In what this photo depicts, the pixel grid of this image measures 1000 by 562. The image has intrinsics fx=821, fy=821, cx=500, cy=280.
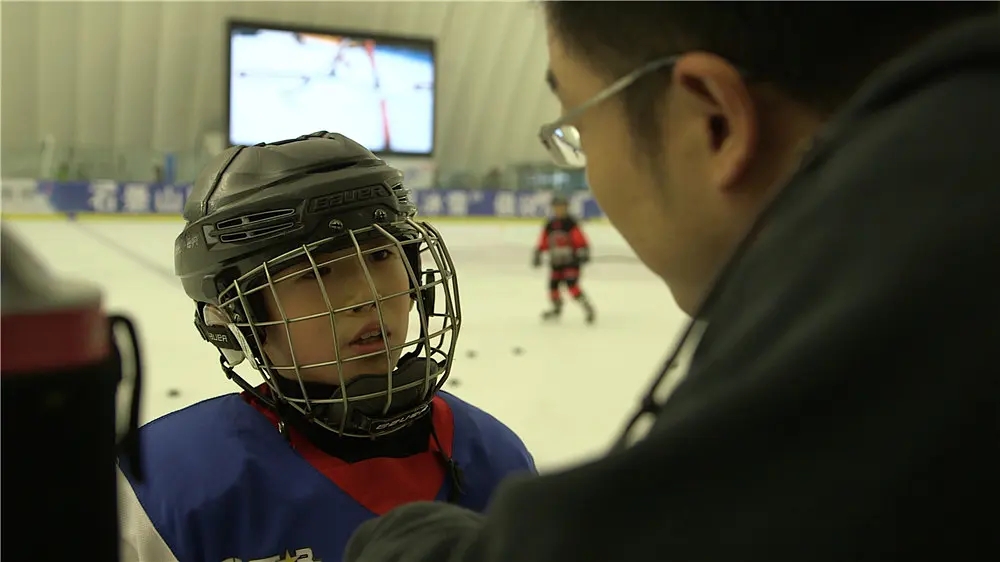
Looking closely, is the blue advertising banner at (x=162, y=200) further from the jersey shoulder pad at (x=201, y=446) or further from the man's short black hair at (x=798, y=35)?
the man's short black hair at (x=798, y=35)

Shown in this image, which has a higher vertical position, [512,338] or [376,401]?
[376,401]

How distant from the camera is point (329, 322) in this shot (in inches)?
30.7

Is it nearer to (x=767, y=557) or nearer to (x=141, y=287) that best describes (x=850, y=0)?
(x=767, y=557)

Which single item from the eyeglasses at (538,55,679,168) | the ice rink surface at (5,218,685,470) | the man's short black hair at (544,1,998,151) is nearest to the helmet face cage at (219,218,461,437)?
the ice rink surface at (5,218,685,470)

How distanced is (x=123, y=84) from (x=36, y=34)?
0.90m

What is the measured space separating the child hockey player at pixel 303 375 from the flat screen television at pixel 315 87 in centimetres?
665

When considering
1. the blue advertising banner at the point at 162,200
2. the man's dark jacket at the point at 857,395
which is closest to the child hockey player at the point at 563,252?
the blue advertising banner at the point at 162,200

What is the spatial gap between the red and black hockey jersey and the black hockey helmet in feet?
9.46

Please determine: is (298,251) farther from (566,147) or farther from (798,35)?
(798,35)

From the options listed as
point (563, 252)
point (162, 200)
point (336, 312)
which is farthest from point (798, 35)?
point (162, 200)

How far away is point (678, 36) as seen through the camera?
35 centimetres

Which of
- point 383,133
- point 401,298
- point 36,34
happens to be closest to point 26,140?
point 36,34

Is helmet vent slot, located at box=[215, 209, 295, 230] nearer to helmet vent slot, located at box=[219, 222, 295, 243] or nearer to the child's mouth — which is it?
helmet vent slot, located at box=[219, 222, 295, 243]

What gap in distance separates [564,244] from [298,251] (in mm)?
3064
